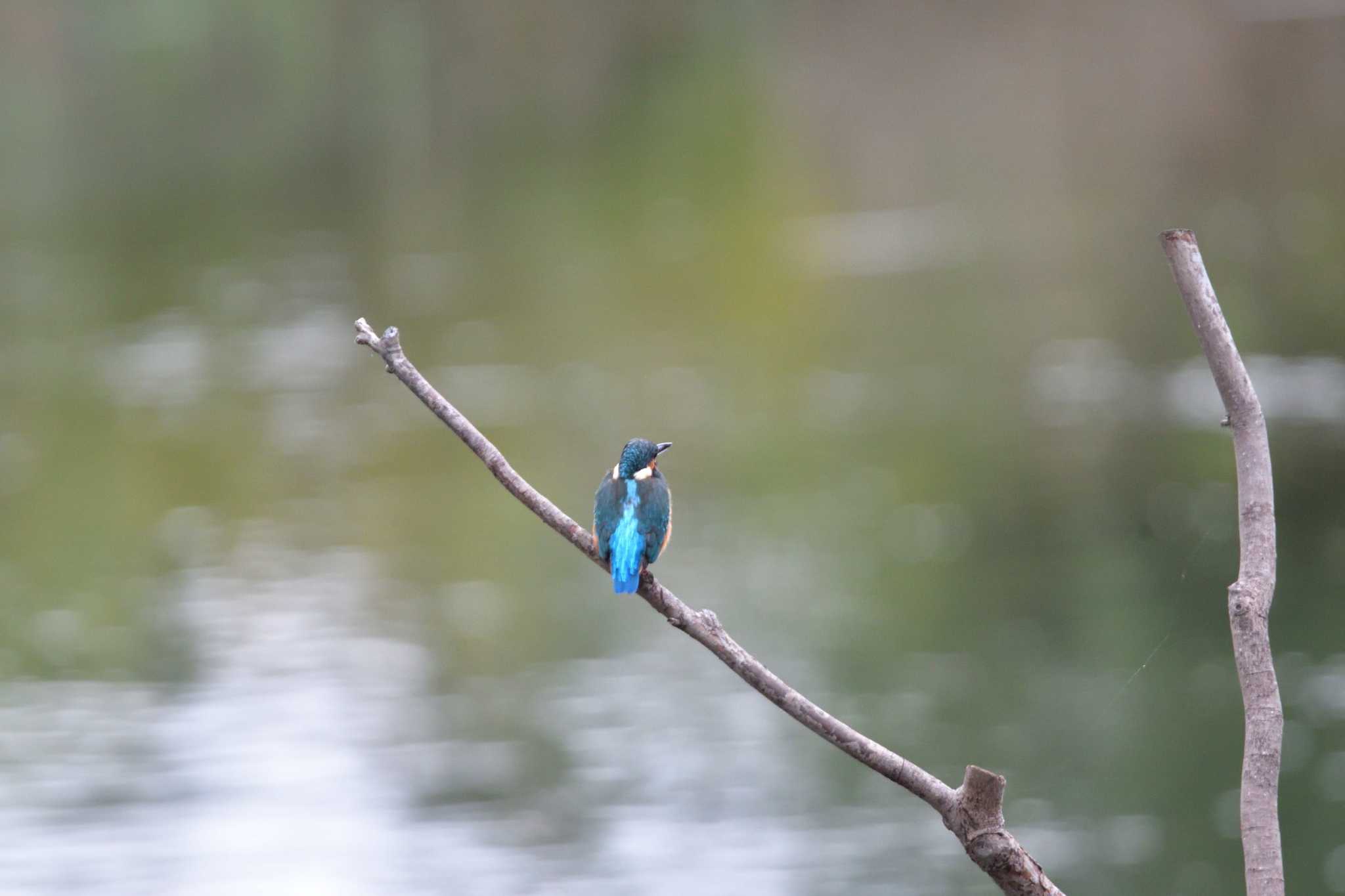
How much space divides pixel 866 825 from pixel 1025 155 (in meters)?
19.2

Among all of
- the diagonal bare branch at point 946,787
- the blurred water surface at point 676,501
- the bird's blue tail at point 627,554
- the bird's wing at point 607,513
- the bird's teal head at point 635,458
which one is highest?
the blurred water surface at point 676,501

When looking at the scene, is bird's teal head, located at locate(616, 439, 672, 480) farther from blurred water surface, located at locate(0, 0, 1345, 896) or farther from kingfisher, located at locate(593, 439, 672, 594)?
blurred water surface, located at locate(0, 0, 1345, 896)

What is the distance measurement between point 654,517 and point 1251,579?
1395 millimetres

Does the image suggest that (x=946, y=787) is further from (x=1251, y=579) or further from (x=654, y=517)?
(x=654, y=517)

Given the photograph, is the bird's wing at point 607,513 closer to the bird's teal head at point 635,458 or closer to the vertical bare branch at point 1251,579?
the bird's teal head at point 635,458

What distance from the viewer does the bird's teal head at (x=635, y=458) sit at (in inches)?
133

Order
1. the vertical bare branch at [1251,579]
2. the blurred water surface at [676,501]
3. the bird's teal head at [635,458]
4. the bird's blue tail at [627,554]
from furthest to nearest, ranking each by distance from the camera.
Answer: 1. the blurred water surface at [676,501]
2. the bird's teal head at [635,458]
3. the bird's blue tail at [627,554]
4. the vertical bare branch at [1251,579]

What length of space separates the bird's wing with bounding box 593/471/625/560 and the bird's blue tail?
0.5 inches

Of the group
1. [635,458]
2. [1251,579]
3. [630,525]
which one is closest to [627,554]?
[630,525]

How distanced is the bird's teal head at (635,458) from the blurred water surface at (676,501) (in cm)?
115

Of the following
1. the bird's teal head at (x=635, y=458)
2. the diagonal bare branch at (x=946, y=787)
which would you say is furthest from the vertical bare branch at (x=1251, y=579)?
the bird's teal head at (x=635, y=458)

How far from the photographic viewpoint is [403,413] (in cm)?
1708

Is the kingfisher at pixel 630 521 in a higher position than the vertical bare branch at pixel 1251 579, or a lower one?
higher

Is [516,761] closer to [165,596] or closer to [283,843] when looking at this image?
[283,843]
